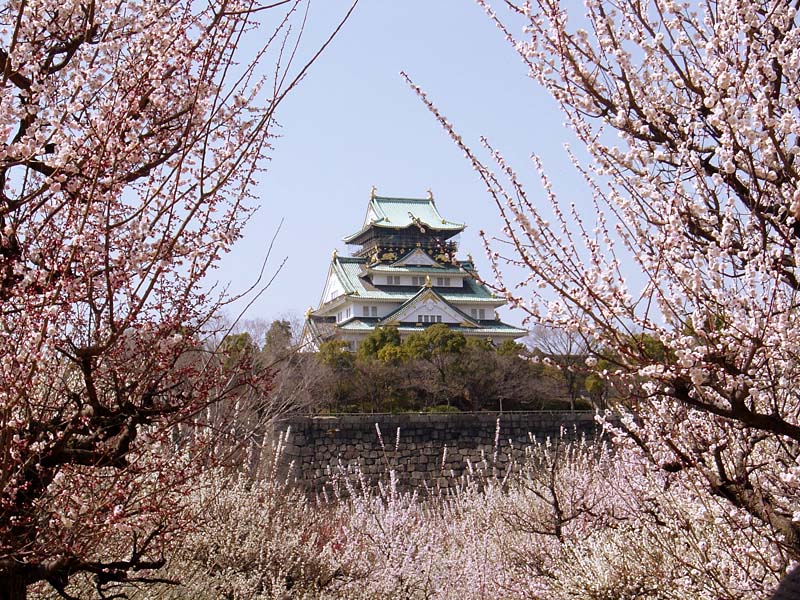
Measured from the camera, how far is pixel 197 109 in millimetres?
3094

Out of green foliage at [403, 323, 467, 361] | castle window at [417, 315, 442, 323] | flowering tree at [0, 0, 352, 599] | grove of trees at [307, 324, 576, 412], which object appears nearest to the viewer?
flowering tree at [0, 0, 352, 599]

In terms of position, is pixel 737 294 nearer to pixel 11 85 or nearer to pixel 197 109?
pixel 197 109

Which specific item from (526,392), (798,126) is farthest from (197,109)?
(526,392)

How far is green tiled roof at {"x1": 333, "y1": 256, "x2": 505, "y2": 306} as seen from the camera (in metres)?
38.2

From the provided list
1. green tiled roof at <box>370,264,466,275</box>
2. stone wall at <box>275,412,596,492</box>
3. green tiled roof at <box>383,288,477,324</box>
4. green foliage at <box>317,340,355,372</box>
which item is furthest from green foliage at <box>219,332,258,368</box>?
green tiled roof at <box>370,264,466,275</box>

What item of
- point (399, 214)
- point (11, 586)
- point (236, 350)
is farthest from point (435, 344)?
point (11, 586)

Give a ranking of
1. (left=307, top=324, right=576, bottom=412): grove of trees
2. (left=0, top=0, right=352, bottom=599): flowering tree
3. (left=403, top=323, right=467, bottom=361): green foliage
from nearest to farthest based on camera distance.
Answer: (left=0, top=0, right=352, bottom=599): flowering tree
(left=307, top=324, right=576, bottom=412): grove of trees
(left=403, top=323, right=467, bottom=361): green foliage

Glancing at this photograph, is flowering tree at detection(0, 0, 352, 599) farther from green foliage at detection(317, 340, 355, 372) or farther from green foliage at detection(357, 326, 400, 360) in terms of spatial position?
green foliage at detection(357, 326, 400, 360)

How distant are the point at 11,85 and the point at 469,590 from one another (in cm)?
610

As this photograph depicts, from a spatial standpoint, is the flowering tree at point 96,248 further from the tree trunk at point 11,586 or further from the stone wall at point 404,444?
the stone wall at point 404,444

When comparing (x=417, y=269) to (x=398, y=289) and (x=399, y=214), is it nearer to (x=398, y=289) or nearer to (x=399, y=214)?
(x=398, y=289)

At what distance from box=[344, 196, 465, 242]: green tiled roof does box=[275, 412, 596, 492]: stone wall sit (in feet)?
65.6

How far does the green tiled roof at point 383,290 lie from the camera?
38.2 metres

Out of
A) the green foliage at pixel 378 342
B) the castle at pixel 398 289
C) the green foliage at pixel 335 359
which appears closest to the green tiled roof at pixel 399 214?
the castle at pixel 398 289
